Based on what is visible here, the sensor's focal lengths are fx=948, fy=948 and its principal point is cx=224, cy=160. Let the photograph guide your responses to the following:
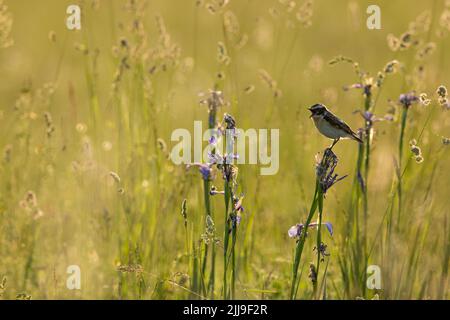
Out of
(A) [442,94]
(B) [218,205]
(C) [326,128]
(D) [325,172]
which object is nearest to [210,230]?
(D) [325,172]

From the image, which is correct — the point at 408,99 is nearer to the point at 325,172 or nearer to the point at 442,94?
the point at 442,94

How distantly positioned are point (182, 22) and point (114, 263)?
602cm

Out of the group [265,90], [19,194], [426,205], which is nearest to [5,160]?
[19,194]

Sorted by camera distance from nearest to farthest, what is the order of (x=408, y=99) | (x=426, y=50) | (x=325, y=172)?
(x=325, y=172)
(x=408, y=99)
(x=426, y=50)

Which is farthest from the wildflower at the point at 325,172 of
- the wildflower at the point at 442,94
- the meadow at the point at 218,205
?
the wildflower at the point at 442,94

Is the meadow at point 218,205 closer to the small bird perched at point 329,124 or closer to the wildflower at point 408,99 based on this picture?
the wildflower at point 408,99

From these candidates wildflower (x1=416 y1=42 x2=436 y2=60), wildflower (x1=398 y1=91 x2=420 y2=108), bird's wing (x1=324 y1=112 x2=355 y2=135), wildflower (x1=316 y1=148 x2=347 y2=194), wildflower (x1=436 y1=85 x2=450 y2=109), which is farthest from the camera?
wildflower (x1=416 y1=42 x2=436 y2=60)

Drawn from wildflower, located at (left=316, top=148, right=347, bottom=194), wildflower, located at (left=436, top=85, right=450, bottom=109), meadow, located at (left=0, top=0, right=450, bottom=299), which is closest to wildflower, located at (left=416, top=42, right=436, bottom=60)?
meadow, located at (left=0, top=0, right=450, bottom=299)

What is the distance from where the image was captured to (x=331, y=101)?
619 cm

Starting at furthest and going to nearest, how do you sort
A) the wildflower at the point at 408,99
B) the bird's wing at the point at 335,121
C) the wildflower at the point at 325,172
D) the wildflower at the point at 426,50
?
the wildflower at the point at 426,50
the wildflower at the point at 408,99
the bird's wing at the point at 335,121
the wildflower at the point at 325,172

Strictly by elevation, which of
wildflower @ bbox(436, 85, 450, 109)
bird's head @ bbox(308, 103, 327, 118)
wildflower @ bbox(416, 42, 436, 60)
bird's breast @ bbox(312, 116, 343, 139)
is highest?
wildflower @ bbox(416, 42, 436, 60)

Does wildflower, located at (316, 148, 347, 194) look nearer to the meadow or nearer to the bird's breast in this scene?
the meadow

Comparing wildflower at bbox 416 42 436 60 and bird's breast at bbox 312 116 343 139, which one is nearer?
bird's breast at bbox 312 116 343 139
